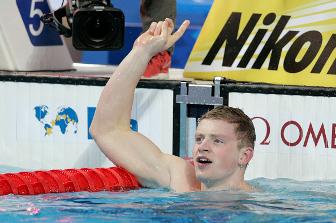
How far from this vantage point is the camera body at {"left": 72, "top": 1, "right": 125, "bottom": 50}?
7816 millimetres

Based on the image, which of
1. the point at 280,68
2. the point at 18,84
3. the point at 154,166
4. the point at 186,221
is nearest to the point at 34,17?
the point at 18,84

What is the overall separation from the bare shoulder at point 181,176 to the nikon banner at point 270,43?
66.8 inches

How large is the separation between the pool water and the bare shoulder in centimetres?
5

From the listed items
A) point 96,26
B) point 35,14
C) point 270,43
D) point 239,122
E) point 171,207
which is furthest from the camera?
point 35,14

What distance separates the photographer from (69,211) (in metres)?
5.31

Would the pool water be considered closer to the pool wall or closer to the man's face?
the man's face

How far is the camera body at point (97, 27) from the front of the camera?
25.6ft

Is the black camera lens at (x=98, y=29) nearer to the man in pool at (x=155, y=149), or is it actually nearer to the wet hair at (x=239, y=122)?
the man in pool at (x=155, y=149)

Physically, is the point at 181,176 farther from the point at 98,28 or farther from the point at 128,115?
the point at 98,28

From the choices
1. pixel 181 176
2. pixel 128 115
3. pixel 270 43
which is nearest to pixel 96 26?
pixel 270 43

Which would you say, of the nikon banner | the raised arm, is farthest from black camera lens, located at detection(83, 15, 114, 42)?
the raised arm

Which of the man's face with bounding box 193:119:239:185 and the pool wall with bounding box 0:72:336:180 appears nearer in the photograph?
the man's face with bounding box 193:119:239:185

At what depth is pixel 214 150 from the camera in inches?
212

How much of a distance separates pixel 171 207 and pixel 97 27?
2.76 metres
